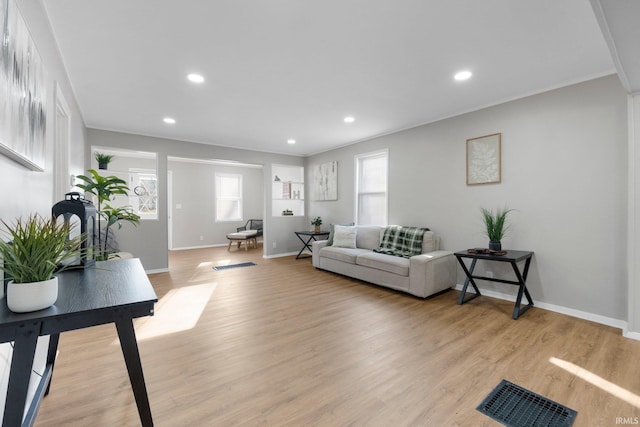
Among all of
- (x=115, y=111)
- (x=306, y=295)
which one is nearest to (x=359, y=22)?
(x=306, y=295)

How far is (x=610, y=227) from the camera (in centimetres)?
273

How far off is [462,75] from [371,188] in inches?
108

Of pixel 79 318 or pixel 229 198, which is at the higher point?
pixel 229 198

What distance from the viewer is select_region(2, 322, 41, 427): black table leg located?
916 millimetres

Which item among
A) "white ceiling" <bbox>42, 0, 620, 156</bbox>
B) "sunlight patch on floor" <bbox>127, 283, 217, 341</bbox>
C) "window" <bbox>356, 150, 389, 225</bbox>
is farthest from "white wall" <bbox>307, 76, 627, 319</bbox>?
"sunlight patch on floor" <bbox>127, 283, 217, 341</bbox>

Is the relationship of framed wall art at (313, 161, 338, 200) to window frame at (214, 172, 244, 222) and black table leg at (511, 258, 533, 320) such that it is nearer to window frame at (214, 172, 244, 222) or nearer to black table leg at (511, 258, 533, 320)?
window frame at (214, 172, 244, 222)

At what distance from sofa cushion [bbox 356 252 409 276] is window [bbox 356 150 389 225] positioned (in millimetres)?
1044

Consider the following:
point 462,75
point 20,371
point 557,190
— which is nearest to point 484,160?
point 557,190

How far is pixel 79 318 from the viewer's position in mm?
1004

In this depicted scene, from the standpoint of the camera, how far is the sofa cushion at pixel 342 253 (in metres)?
4.41

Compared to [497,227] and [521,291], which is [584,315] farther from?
[497,227]

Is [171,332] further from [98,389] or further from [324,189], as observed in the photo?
[324,189]

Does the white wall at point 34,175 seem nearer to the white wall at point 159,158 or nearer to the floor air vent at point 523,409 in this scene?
the white wall at point 159,158

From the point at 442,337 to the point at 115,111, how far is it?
4.73 metres
